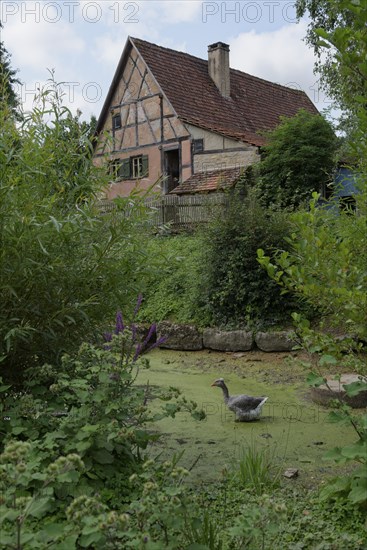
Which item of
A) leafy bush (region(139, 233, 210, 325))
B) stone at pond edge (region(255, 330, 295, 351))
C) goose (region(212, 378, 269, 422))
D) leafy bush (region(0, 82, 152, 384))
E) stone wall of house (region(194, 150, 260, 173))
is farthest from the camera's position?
stone wall of house (region(194, 150, 260, 173))

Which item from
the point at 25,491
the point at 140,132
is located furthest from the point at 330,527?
the point at 140,132

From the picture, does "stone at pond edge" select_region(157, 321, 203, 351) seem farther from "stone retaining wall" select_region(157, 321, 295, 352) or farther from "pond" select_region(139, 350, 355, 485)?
"pond" select_region(139, 350, 355, 485)

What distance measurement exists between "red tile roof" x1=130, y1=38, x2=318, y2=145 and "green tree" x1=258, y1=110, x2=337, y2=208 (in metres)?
1.25

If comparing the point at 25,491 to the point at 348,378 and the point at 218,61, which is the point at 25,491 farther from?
the point at 218,61

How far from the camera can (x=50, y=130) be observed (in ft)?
12.3

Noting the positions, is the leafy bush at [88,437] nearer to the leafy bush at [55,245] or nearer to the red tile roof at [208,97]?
the leafy bush at [55,245]

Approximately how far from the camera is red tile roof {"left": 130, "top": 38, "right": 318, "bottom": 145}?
59.3 feet

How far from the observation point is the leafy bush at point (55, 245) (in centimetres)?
328

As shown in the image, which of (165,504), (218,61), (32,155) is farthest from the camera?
(218,61)

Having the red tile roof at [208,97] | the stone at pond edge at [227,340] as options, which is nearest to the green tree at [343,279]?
the stone at pond edge at [227,340]

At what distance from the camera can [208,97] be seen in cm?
1948

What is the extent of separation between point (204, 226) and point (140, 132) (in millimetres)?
10182

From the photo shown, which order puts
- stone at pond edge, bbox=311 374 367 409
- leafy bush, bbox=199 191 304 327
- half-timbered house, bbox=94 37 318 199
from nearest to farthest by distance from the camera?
stone at pond edge, bbox=311 374 367 409 < leafy bush, bbox=199 191 304 327 < half-timbered house, bbox=94 37 318 199

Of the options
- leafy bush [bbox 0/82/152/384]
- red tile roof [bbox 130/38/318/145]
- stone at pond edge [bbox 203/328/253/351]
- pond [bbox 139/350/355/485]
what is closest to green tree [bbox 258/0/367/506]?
pond [bbox 139/350/355/485]
